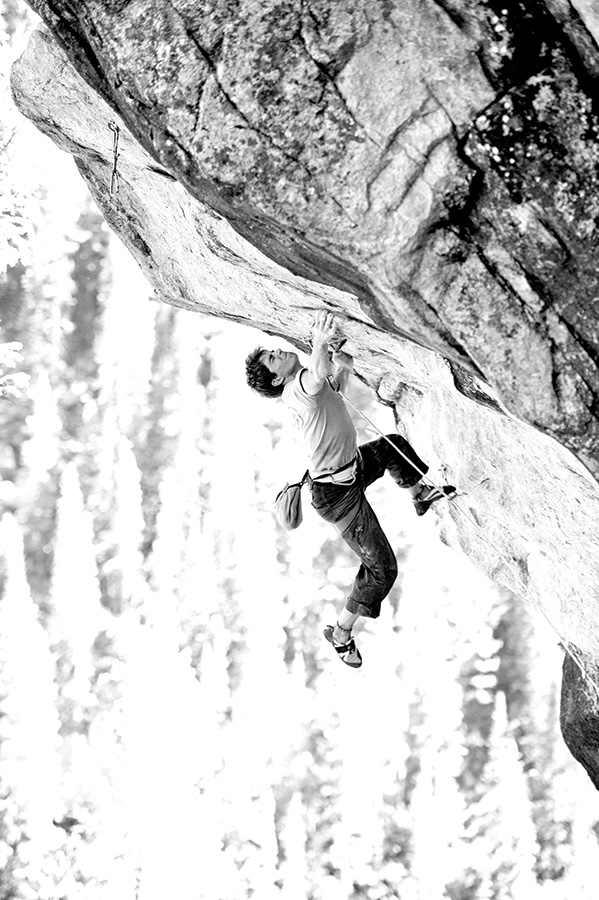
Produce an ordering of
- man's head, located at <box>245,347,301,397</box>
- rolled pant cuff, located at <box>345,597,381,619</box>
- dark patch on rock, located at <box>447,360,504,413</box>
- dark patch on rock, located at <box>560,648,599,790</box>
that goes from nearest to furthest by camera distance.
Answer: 1. dark patch on rock, located at <box>447,360,504,413</box>
2. man's head, located at <box>245,347,301,397</box>
3. rolled pant cuff, located at <box>345,597,381,619</box>
4. dark patch on rock, located at <box>560,648,599,790</box>

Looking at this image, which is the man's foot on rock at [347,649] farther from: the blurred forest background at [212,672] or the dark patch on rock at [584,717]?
the blurred forest background at [212,672]

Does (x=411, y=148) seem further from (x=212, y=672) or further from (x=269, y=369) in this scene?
(x=212, y=672)

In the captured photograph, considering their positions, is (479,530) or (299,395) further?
(479,530)

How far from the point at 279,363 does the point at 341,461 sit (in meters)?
0.83

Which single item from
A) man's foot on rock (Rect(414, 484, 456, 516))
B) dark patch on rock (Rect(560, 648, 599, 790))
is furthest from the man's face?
dark patch on rock (Rect(560, 648, 599, 790))

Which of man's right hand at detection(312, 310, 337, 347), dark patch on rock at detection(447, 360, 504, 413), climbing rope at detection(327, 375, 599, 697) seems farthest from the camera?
climbing rope at detection(327, 375, 599, 697)

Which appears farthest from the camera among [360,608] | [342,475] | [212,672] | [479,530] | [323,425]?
[212,672]

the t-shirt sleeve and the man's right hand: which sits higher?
the man's right hand

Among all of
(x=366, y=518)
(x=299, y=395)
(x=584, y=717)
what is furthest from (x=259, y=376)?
(x=584, y=717)

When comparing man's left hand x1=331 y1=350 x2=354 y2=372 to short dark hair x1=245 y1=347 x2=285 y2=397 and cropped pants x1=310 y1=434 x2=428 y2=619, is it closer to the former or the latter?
short dark hair x1=245 y1=347 x2=285 y2=397

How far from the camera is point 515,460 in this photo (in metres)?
5.99

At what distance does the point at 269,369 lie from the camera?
17.0 feet

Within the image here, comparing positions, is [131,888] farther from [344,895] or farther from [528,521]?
[528,521]

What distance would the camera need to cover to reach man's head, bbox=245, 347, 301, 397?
5.14 metres
